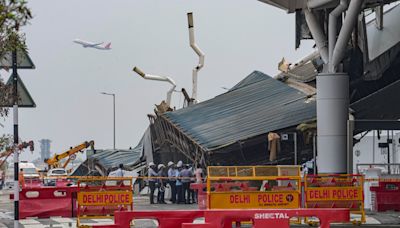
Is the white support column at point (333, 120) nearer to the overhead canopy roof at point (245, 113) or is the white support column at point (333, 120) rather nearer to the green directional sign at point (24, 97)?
the overhead canopy roof at point (245, 113)

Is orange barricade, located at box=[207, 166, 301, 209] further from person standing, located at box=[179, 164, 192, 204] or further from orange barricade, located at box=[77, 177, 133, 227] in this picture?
person standing, located at box=[179, 164, 192, 204]

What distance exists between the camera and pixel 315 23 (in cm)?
3253

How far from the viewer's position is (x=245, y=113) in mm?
44688

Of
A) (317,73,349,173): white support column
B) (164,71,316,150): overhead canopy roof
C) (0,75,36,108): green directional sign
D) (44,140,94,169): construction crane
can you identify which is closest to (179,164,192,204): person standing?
(164,71,316,150): overhead canopy roof

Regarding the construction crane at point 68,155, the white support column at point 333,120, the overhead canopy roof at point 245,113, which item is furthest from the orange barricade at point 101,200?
the construction crane at point 68,155

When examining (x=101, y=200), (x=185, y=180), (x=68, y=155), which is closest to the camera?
(x=101, y=200)

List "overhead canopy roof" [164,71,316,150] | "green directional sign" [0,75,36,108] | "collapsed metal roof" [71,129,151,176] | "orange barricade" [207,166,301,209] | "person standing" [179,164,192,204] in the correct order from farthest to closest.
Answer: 1. "collapsed metal roof" [71,129,151,176]
2. "overhead canopy roof" [164,71,316,150]
3. "person standing" [179,164,192,204]
4. "orange barricade" [207,166,301,209]
5. "green directional sign" [0,75,36,108]

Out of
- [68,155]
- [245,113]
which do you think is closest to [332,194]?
[245,113]

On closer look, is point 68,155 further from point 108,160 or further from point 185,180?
point 185,180

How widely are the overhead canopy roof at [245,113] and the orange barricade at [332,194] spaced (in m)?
15.8

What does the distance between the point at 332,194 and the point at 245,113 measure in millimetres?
21928

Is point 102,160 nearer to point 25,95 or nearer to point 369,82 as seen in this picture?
point 369,82

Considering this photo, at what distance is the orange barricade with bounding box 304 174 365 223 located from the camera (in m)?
22.7

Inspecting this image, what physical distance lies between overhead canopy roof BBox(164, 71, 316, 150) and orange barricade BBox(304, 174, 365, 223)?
15804 millimetres
